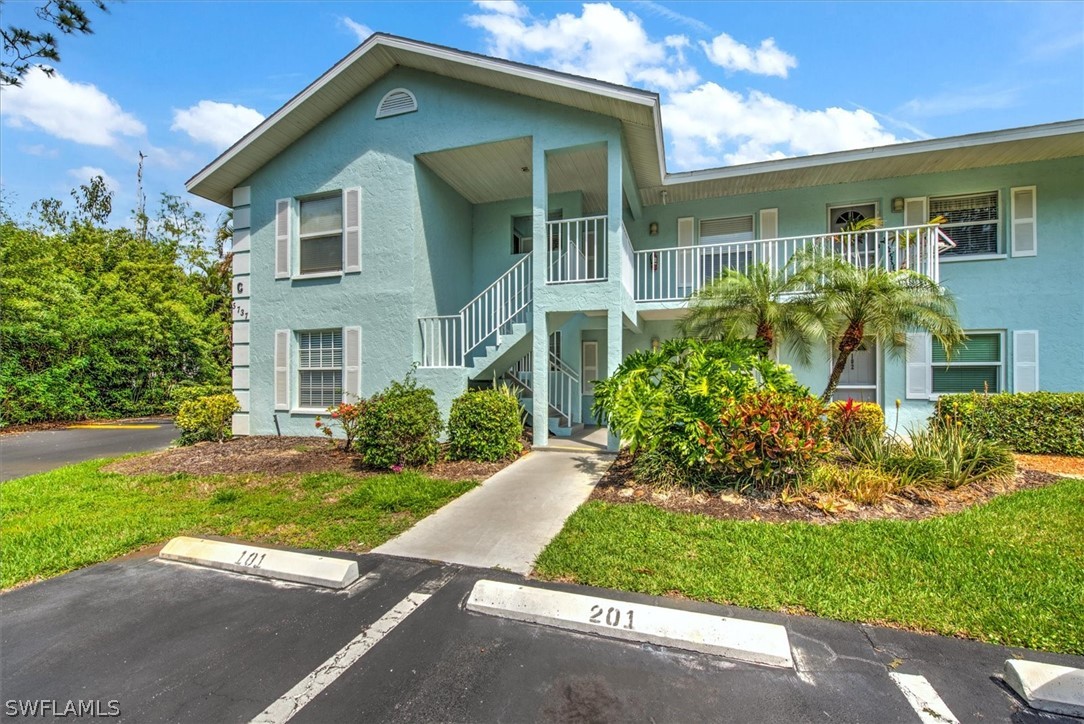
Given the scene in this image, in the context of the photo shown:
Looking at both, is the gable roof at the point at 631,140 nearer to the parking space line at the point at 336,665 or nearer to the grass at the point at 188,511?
the grass at the point at 188,511

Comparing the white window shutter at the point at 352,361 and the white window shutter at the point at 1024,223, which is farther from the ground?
the white window shutter at the point at 1024,223

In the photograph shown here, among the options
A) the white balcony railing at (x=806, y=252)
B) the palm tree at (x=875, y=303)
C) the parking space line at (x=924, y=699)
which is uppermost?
the white balcony railing at (x=806, y=252)

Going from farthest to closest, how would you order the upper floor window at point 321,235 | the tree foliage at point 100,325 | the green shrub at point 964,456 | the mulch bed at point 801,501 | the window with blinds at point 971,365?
the tree foliage at point 100,325
the upper floor window at point 321,235
the window with blinds at point 971,365
the green shrub at point 964,456
the mulch bed at point 801,501

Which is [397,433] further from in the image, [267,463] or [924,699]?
[924,699]

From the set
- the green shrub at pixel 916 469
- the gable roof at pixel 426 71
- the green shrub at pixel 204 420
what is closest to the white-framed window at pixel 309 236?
the gable roof at pixel 426 71

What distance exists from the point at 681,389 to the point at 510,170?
6.48 meters

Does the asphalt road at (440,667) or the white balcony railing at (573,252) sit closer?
the asphalt road at (440,667)

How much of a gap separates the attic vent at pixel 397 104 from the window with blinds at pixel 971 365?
38.3 ft

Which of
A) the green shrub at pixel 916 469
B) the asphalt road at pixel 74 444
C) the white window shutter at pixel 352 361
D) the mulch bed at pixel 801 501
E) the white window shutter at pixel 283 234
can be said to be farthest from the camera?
the white window shutter at pixel 283 234

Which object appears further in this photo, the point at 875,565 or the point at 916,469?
the point at 916,469

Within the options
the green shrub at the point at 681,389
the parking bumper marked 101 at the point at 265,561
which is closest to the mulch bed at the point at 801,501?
the green shrub at the point at 681,389

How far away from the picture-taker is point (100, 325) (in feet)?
47.7

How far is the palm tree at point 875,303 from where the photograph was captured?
7098mm

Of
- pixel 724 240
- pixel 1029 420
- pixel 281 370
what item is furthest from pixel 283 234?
pixel 1029 420
